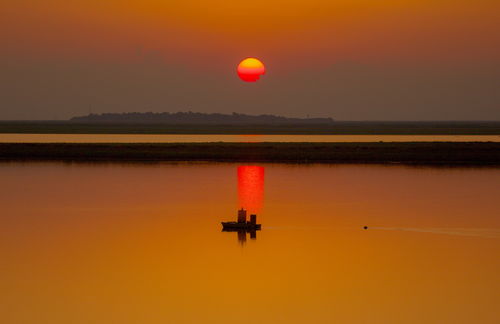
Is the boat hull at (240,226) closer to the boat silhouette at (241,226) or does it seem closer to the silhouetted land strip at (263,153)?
the boat silhouette at (241,226)

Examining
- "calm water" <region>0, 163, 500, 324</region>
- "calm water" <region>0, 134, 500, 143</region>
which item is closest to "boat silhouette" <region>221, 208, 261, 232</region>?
"calm water" <region>0, 163, 500, 324</region>

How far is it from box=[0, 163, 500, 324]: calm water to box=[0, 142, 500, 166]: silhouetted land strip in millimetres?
22003

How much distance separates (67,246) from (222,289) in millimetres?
7312

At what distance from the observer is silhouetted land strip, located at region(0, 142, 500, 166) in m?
67.4

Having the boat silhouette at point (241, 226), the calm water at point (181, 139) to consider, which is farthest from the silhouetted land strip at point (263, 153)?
the boat silhouette at point (241, 226)

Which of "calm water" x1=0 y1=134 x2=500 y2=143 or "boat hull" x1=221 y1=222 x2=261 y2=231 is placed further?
"calm water" x1=0 y1=134 x2=500 y2=143

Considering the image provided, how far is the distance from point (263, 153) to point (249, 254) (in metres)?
49.1

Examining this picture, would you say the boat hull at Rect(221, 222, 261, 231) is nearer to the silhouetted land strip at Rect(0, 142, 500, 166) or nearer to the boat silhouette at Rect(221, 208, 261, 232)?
the boat silhouette at Rect(221, 208, 261, 232)

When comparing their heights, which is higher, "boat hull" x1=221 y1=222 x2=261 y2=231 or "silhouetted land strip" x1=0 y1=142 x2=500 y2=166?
"silhouetted land strip" x1=0 y1=142 x2=500 y2=166

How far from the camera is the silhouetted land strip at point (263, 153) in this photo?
67438 mm

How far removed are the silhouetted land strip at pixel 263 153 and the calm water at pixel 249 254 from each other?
2200 centimetres

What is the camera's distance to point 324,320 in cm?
1695

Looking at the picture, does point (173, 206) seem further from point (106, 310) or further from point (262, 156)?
point (262, 156)

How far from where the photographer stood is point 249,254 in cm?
2416
